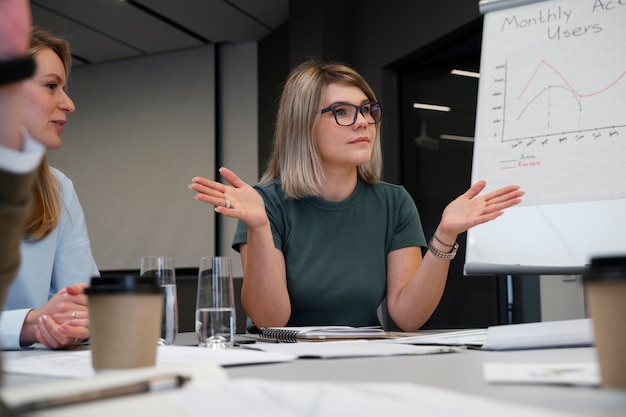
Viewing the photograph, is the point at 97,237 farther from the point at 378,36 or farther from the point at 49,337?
the point at 49,337

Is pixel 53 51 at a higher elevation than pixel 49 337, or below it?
higher

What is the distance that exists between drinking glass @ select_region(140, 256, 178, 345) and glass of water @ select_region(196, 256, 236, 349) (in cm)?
5

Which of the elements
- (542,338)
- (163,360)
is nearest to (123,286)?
(163,360)

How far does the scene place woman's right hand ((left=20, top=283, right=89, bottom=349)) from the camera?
1153 millimetres

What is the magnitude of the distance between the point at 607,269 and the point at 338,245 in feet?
4.38

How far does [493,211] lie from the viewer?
1.67 m

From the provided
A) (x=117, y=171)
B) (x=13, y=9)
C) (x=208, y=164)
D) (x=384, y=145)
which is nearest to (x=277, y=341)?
(x=13, y=9)

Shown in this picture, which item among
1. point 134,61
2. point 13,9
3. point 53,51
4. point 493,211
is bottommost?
point 493,211

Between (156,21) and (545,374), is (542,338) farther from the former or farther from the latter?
A: (156,21)

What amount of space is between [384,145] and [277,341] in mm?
2818

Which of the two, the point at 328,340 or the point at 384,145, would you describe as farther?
the point at 384,145

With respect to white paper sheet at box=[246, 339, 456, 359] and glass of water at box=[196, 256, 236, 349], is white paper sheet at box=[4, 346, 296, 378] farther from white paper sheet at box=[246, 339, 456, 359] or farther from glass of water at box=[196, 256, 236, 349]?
glass of water at box=[196, 256, 236, 349]

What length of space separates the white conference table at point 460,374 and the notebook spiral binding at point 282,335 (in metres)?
0.36

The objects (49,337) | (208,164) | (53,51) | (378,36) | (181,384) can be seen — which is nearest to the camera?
(181,384)
